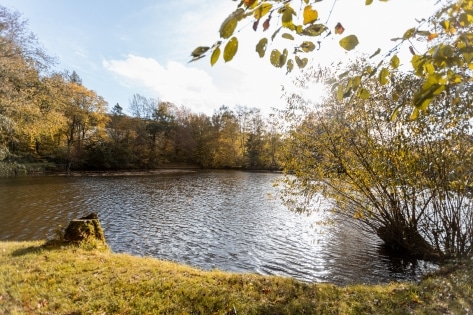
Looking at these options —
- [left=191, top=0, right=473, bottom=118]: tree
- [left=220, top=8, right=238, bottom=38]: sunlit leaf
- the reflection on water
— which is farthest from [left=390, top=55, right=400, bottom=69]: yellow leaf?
the reflection on water

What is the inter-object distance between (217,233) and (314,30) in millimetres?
13442

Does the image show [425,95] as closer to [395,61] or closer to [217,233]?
[395,61]

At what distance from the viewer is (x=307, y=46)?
5.97 ft

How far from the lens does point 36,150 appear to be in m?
43.4

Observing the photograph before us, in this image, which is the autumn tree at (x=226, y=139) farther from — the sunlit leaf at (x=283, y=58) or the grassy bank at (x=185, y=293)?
the sunlit leaf at (x=283, y=58)

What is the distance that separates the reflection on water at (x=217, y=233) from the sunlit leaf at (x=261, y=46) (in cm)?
922

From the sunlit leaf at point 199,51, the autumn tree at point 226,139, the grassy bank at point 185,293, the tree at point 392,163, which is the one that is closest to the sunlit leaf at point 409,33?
the sunlit leaf at point 199,51

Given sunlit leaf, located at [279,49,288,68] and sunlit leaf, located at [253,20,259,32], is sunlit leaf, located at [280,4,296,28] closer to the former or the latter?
sunlit leaf, located at [253,20,259,32]

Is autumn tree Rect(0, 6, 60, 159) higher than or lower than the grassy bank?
higher

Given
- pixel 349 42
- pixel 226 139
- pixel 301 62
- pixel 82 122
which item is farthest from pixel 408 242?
pixel 226 139

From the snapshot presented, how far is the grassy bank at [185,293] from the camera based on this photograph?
4.80 meters

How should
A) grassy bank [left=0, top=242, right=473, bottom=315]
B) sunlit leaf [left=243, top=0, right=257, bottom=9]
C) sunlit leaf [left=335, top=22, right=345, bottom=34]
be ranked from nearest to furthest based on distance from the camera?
sunlit leaf [left=243, top=0, right=257, bottom=9]
sunlit leaf [left=335, top=22, right=345, bottom=34]
grassy bank [left=0, top=242, right=473, bottom=315]

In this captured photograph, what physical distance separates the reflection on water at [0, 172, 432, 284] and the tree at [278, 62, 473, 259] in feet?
5.51

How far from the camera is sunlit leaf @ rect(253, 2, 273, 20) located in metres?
1.36
